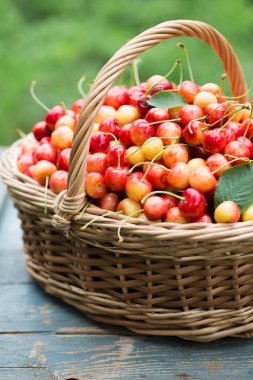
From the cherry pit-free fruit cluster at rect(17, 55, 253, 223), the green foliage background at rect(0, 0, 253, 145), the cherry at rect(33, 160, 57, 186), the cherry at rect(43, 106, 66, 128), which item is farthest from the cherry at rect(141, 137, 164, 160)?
the green foliage background at rect(0, 0, 253, 145)

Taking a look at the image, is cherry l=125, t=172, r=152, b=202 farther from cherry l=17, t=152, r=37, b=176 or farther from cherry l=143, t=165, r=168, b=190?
cherry l=17, t=152, r=37, b=176

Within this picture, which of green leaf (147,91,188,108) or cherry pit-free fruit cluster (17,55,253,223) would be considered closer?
cherry pit-free fruit cluster (17,55,253,223)

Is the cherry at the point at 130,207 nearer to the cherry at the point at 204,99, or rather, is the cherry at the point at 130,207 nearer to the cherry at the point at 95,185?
the cherry at the point at 95,185

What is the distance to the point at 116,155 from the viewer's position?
1.10 m

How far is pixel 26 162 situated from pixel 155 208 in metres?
0.41

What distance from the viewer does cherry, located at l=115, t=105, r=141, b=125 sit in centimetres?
121

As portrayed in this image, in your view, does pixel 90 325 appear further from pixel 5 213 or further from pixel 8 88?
pixel 8 88

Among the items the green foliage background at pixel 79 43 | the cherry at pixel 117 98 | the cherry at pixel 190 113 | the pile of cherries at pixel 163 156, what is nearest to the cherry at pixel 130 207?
the pile of cherries at pixel 163 156

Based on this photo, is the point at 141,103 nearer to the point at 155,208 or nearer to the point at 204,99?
the point at 204,99

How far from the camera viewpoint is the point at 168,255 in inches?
38.9

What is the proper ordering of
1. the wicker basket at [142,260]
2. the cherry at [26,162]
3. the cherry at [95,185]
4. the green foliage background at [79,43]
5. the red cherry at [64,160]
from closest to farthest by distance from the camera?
the wicker basket at [142,260] < the cherry at [95,185] < the red cherry at [64,160] < the cherry at [26,162] < the green foliage background at [79,43]

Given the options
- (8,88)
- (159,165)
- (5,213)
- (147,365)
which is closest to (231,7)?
(8,88)

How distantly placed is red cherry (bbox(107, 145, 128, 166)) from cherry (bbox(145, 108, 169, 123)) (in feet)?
0.30

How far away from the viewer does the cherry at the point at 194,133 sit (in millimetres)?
1098
